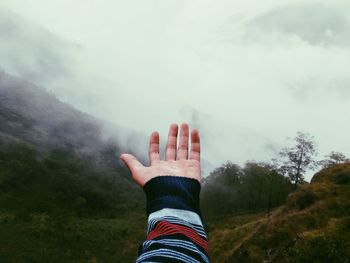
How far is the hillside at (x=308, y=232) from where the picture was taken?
17.4 metres

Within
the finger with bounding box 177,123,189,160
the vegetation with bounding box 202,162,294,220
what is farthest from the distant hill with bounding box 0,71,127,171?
the finger with bounding box 177,123,189,160

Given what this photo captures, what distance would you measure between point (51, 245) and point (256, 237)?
3530cm

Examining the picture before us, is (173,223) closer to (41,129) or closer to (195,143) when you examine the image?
(195,143)

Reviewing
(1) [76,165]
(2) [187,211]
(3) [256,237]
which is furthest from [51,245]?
(1) [76,165]

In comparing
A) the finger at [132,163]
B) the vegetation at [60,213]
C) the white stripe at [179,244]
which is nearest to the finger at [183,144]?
the finger at [132,163]

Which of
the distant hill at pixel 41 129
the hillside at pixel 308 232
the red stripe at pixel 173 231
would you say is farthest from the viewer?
the distant hill at pixel 41 129

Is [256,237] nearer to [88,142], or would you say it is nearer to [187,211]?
[187,211]

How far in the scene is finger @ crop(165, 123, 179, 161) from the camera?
290 centimetres

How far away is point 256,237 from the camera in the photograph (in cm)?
2323

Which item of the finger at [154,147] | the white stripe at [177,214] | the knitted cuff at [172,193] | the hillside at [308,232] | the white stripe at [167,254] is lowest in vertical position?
the white stripe at [167,254]

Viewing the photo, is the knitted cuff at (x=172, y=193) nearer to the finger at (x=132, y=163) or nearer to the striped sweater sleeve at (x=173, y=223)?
the striped sweater sleeve at (x=173, y=223)

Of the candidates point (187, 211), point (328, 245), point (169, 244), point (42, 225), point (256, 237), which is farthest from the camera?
point (42, 225)

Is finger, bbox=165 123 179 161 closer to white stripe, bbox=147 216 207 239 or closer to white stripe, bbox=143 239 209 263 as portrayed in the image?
white stripe, bbox=147 216 207 239

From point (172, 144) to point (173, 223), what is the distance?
115 cm
